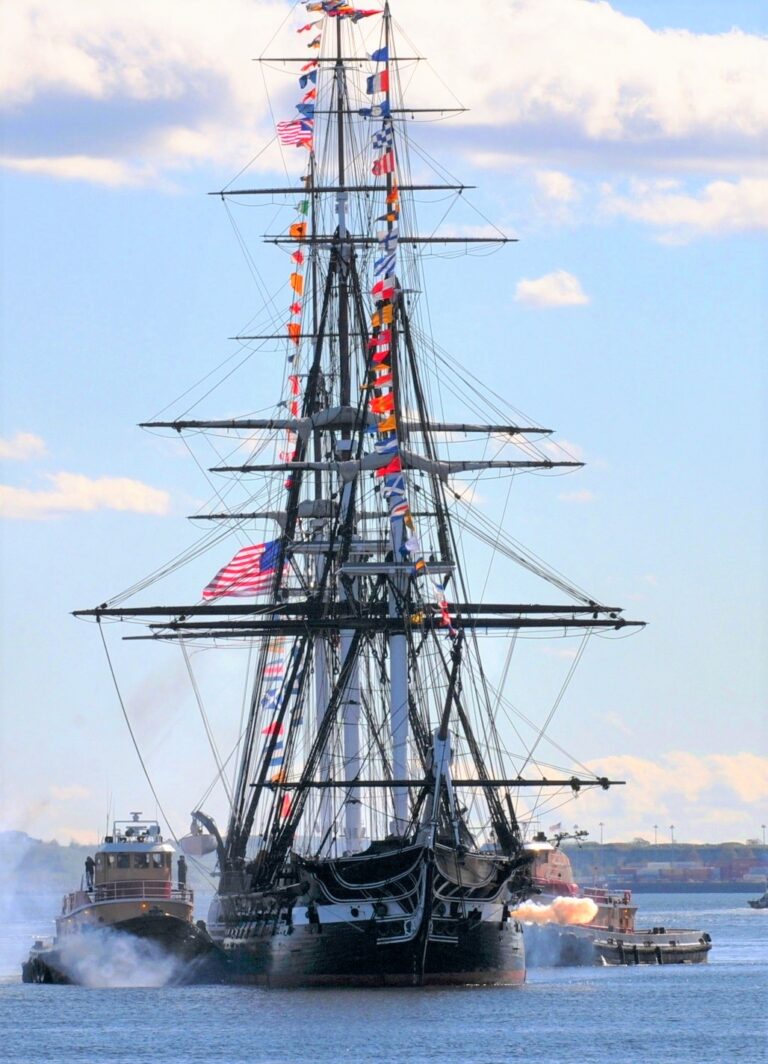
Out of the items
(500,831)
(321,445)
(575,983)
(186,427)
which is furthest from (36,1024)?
(321,445)

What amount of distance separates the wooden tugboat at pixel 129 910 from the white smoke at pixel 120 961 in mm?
52

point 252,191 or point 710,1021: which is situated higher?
point 252,191

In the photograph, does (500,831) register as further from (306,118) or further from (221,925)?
(306,118)

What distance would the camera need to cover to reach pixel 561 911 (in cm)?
12612

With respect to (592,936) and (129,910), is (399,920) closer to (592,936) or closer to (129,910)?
(129,910)

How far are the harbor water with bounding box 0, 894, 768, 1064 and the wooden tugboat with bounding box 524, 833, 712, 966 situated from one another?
1966 centimetres

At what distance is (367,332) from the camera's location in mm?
102750

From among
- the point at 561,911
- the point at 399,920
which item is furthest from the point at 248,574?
the point at 561,911

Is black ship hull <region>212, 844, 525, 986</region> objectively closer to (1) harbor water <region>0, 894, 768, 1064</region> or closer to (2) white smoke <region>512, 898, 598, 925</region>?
(1) harbor water <region>0, 894, 768, 1064</region>

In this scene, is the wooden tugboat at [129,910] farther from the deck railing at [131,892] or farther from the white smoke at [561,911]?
the white smoke at [561,911]

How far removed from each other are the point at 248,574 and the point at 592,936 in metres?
27.8

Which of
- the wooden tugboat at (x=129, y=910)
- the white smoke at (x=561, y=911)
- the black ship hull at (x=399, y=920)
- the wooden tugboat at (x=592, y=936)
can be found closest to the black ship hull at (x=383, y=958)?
the black ship hull at (x=399, y=920)

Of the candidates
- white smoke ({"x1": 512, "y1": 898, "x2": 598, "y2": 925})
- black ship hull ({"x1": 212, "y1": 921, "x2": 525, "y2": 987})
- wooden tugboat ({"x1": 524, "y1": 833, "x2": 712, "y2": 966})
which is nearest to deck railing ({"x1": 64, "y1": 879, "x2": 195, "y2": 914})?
black ship hull ({"x1": 212, "y1": 921, "x2": 525, "y2": 987})

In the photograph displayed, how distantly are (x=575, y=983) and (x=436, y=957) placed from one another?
54.9 ft
